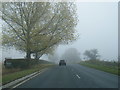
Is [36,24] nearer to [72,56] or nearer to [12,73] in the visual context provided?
[12,73]

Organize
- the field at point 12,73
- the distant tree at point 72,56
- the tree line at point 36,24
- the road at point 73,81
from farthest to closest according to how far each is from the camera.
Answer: the distant tree at point 72,56 < the tree line at point 36,24 < the field at point 12,73 < the road at point 73,81

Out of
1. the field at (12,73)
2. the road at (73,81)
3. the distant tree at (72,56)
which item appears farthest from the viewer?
the distant tree at (72,56)

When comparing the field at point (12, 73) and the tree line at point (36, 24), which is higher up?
the tree line at point (36, 24)

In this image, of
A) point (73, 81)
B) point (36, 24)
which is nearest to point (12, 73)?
point (73, 81)

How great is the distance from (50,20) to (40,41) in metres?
3.55

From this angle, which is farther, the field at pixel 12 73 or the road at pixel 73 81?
the field at pixel 12 73

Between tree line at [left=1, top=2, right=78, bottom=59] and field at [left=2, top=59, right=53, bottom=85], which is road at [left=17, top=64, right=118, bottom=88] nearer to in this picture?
field at [left=2, top=59, right=53, bottom=85]

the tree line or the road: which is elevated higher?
the tree line

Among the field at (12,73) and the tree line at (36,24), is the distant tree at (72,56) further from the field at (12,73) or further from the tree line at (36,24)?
the field at (12,73)

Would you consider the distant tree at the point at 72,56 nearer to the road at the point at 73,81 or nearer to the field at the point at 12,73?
the field at the point at 12,73

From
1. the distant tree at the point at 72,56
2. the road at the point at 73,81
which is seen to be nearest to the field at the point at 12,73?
the road at the point at 73,81

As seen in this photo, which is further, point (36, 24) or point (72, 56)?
point (72, 56)

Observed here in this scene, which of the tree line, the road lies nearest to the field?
the road

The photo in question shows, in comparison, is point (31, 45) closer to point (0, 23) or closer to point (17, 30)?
point (17, 30)
